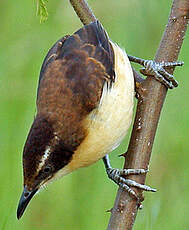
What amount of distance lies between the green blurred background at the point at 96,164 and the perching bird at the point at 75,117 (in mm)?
901

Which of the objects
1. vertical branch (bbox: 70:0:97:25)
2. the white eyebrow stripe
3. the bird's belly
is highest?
vertical branch (bbox: 70:0:97:25)

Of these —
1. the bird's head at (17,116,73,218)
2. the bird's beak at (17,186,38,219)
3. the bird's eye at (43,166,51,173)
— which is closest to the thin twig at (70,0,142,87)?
the bird's head at (17,116,73,218)

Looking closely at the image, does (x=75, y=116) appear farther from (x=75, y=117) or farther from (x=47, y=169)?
(x=47, y=169)

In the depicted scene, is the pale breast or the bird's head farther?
the pale breast

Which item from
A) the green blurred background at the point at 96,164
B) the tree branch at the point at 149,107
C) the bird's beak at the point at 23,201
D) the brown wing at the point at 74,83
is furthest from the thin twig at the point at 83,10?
the green blurred background at the point at 96,164

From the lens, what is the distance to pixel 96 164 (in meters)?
5.96

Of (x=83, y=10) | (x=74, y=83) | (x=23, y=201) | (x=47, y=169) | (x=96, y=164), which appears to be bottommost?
(x=23, y=201)

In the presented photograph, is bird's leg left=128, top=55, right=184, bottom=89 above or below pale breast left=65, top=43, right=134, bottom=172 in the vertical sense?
above

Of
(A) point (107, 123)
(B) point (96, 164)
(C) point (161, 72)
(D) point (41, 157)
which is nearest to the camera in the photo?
(C) point (161, 72)

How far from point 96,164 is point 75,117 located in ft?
4.47

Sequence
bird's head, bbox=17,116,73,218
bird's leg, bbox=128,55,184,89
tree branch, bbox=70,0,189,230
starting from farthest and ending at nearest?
bird's head, bbox=17,116,73,218, bird's leg, bbox=128,55,184,89, tree branch, bbox=70,0,189,230

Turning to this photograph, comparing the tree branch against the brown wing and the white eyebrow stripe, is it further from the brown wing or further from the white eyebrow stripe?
the white eyebrow stripe

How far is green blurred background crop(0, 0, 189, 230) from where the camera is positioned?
5.70 m

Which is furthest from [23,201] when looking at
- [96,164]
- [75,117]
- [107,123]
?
[96,164]
